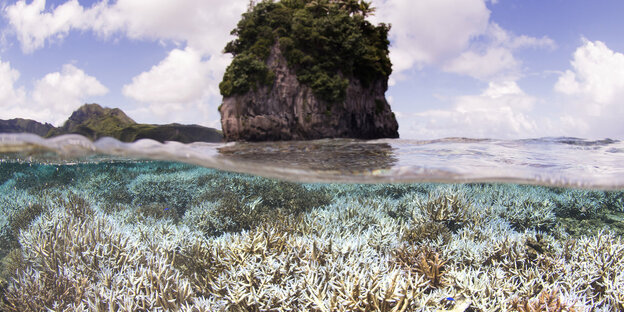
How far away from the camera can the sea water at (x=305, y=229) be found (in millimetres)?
3625

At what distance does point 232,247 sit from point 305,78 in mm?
18391

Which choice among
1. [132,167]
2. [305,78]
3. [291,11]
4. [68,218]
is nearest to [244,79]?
[305,78]

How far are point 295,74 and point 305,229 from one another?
18025mm

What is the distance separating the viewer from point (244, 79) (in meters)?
20.9

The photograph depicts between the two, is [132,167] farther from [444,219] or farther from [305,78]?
[305,78]

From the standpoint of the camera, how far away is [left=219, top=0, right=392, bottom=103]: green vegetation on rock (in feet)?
70.0

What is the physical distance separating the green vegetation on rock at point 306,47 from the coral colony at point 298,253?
14564mm

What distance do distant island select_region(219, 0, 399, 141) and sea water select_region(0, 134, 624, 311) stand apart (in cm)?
1225

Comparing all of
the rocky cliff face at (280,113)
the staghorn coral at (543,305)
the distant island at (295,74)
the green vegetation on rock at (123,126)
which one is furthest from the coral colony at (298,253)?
the distant island at (295,74)

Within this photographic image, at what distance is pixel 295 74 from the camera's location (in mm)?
21875

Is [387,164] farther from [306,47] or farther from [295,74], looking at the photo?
[306,47]

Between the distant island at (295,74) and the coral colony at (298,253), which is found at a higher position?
the distant island at (295,74)

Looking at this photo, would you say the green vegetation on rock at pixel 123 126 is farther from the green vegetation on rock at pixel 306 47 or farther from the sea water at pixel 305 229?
the green vegetation on rock at pixel 306 47

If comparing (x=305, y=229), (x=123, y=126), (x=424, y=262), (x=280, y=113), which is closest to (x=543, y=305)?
(x=424, y=262)
